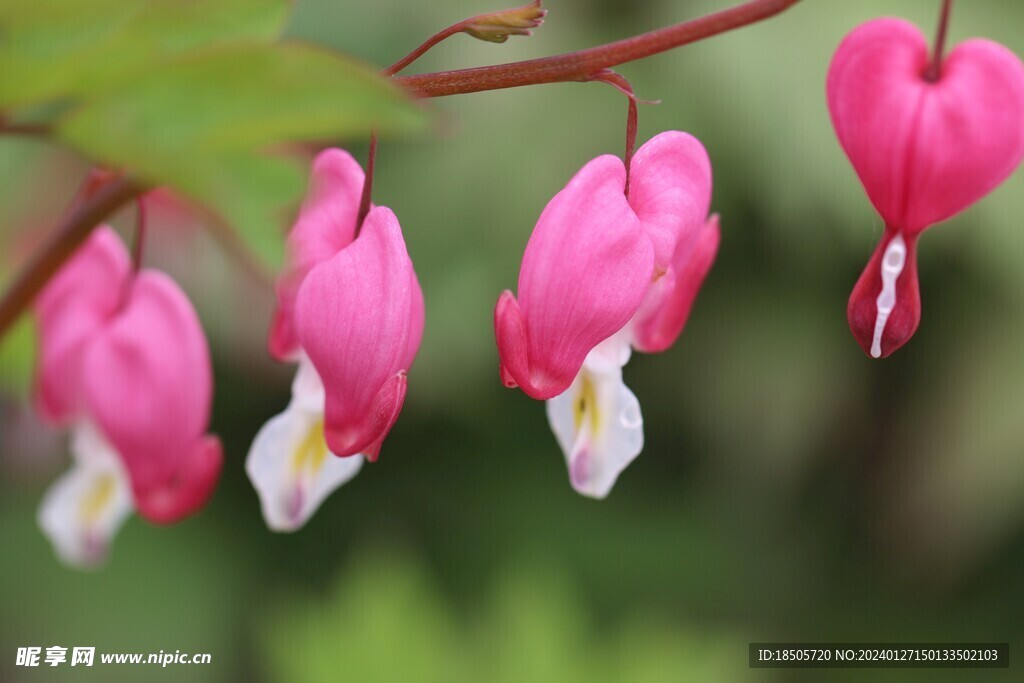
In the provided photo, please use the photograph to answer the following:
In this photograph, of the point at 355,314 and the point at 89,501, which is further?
the point at 89,501

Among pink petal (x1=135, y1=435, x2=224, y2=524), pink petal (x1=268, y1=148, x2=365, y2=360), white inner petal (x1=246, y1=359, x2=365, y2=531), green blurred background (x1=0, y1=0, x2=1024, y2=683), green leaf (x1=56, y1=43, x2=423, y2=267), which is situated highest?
green leaf (x1=56, y1=43, x2=423, y2=267)

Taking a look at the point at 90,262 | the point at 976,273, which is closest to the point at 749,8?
the point at 90,262

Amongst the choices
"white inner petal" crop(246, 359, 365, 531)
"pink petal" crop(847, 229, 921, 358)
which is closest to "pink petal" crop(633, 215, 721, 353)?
"pink petal" crop(847, 229, 921, 358)

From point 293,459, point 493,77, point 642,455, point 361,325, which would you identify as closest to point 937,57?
point 493,77

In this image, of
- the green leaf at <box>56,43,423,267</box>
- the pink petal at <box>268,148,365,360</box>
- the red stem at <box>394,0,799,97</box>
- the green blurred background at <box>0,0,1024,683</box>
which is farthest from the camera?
the green blurred background at <box>0,0,1024,683</box>

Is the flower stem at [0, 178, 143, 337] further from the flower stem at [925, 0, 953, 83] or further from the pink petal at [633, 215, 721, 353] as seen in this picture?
the flower stem at [925, 0, 953, 83]

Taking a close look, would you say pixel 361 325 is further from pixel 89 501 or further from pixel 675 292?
pixel 89 501
